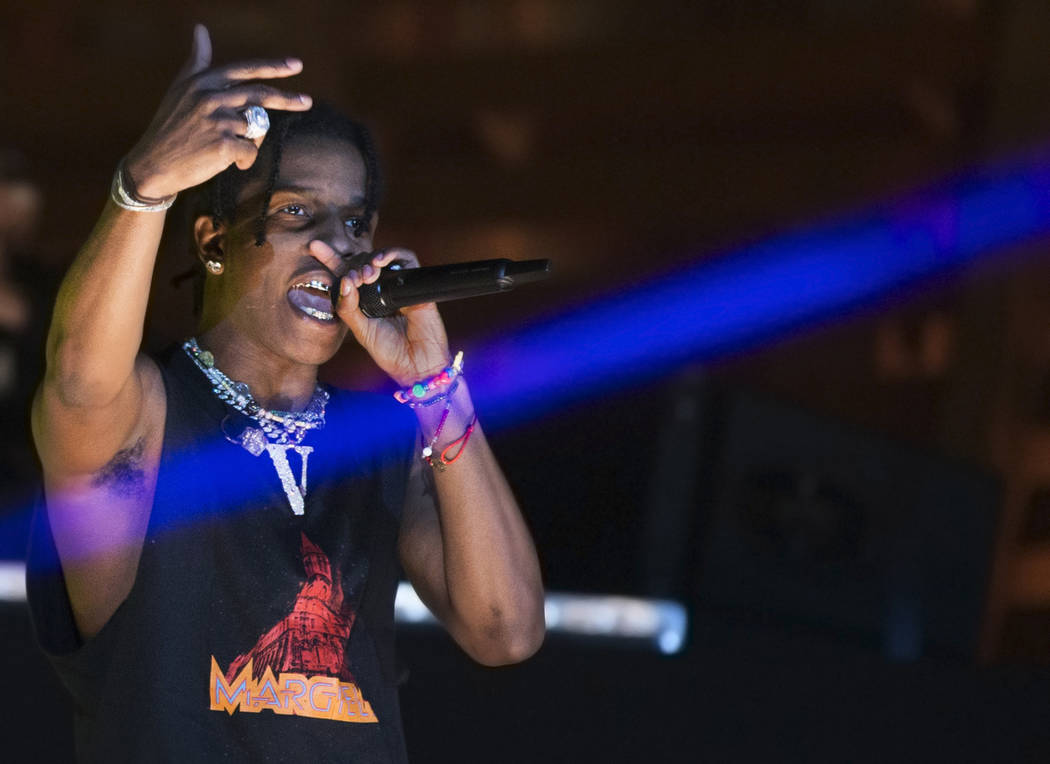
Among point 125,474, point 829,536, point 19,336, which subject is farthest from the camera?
point 19,336

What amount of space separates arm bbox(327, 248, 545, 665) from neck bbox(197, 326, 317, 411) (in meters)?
0.09

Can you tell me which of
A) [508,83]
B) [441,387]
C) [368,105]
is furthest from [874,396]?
[441,387]

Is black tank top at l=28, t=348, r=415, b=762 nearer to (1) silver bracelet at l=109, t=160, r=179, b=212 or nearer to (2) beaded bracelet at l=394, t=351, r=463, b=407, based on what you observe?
(2) beaded bracelet at l=394, t=351, r=463, b=407

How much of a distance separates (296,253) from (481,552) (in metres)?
0.37

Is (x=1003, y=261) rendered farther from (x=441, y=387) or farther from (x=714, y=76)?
(x=441, y=387)

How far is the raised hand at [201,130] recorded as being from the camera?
1.03 m

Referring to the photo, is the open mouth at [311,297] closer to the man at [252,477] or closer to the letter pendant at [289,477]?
the man at [252,477]

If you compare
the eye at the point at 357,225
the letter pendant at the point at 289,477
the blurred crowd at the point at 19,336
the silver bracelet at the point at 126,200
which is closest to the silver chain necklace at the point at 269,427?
the letter pendant at the point at 289,477

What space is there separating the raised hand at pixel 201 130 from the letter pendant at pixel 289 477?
0.36 meters

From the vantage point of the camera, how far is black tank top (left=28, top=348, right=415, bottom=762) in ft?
3.87

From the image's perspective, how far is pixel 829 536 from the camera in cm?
212

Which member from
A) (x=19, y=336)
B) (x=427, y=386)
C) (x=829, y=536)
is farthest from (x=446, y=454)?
(x=19, y=336)

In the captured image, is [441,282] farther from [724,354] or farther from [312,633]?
[724,354]

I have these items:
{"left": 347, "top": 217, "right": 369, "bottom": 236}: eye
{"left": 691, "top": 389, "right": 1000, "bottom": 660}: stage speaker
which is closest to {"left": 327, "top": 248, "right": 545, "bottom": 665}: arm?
{"left": 347, "top": 217, "right": 369, "bottom": 236}: eye
